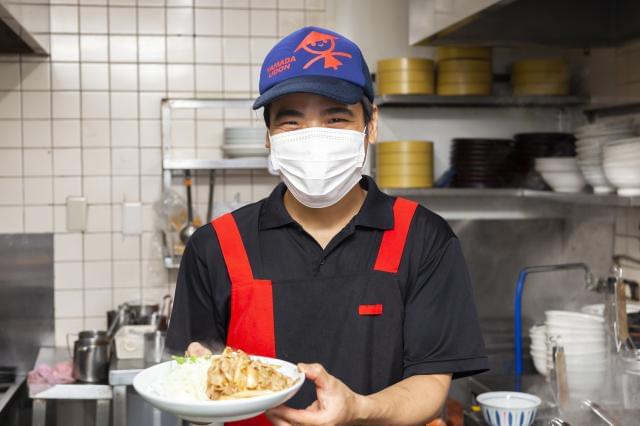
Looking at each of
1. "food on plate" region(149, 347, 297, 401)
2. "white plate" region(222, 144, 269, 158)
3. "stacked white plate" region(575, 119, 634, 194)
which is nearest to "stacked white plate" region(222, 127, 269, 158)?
"white plate" region(222, 144, 269, 158)

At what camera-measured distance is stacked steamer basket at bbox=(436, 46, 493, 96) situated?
3.68 meters

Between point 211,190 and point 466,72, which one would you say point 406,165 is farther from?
point 211,190

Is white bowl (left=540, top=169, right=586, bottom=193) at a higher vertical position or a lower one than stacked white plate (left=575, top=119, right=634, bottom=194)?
lower

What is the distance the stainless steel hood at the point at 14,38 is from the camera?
3.04 metres

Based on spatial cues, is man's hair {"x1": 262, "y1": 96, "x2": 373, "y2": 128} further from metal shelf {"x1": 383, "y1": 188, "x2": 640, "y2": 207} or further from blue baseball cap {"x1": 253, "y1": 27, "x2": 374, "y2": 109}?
metal shelf {"x1": 383, "y1": 188, "x2": 640, "y2": 207}

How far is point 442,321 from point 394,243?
0.62 ft

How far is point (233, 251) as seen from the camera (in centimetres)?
173

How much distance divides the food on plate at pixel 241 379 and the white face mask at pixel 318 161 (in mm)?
415

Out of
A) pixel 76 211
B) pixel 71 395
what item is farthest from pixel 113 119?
pixel 71 395

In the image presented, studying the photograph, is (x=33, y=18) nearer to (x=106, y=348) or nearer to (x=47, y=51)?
(x=47, y=51)

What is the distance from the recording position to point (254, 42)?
4016mm

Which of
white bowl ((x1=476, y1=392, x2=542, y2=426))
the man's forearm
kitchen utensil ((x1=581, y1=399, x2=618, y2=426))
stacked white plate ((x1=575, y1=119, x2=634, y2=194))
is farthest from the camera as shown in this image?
stacked white plate ((x1=575, y1=119, x2=634, y2=194))

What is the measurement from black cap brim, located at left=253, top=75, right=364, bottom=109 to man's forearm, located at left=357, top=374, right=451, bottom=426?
0.56 metres

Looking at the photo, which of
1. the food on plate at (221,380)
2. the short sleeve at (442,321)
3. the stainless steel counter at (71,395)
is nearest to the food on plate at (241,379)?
the food on plate at (221,380)
